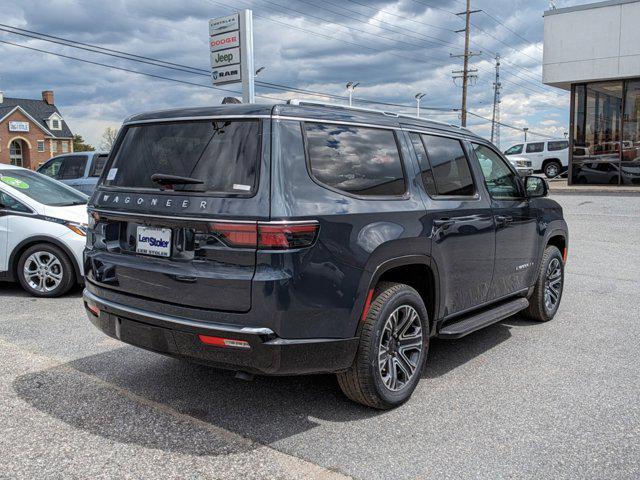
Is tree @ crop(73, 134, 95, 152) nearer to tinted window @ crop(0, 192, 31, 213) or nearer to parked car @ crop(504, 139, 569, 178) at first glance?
parked car @ crop(504, 139, 569, 178)

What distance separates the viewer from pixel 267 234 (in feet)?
10.6

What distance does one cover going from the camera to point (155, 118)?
395 cm

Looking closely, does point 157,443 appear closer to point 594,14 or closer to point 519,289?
point 519,289

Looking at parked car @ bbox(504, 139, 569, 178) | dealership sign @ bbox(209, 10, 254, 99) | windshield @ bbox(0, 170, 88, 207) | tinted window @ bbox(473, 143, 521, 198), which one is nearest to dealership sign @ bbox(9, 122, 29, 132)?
parked car @ bbox(504, 139, 569, 178)

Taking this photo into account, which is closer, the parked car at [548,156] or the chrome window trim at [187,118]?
the chrome window trim at [187,118]

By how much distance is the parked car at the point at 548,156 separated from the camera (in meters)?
30.3

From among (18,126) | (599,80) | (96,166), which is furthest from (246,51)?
(18,126)

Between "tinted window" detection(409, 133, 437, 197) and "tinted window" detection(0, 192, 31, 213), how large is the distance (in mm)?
5189

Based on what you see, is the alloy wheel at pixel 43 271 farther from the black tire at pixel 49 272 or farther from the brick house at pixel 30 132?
the brick house at pixel 30 132

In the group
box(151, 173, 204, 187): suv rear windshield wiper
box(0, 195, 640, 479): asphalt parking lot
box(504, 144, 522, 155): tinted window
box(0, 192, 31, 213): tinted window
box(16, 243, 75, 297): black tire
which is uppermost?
box(504, 144, 522, 155): tinted window

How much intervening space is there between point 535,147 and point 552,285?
88.7ft

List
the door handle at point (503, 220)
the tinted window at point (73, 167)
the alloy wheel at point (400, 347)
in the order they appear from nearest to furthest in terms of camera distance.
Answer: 1. the alloy wheel at point (400, 347)
2. the door handle at point (503, 220)
3. the tinted window at point (73, 167)

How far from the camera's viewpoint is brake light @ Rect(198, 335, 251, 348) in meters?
3.28

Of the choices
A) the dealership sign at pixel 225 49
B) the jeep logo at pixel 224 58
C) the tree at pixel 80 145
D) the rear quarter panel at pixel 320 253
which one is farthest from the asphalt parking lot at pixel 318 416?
the tree at pixel 80 145
